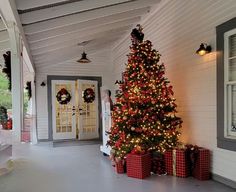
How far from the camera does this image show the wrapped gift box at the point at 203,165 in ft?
13.3

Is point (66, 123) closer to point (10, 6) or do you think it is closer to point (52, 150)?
point (52, 150)

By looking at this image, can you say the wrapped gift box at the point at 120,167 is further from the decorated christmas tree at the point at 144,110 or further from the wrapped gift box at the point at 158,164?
the wrapped gift box at the point at 158,164

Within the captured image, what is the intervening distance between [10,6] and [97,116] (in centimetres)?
→ 669

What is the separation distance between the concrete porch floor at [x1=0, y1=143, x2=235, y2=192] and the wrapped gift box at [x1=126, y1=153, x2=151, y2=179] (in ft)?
0.39

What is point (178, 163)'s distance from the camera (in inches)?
167

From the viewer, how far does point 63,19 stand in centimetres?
470

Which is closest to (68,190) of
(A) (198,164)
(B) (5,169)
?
(B) (5,169)

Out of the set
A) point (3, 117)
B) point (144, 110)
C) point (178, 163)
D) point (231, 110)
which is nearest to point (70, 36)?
point (3, 117)

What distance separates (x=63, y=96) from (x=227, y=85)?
253 inches

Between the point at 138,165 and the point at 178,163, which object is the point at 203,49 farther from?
the point at 138,165

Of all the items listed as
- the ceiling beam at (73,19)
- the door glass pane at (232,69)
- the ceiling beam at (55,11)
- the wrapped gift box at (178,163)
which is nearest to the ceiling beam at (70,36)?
the ceiling beam at (73,19)

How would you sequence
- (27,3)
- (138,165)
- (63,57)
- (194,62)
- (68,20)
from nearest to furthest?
(27,3) → (138,165) → (194,62) → (68,20) → (63,57)

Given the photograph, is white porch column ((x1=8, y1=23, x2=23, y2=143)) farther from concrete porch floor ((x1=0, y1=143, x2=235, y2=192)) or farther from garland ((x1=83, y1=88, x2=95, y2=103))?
garland ((x1=83, y1=88, x2=95, y2=103))

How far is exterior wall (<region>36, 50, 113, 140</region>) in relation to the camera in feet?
28.8
